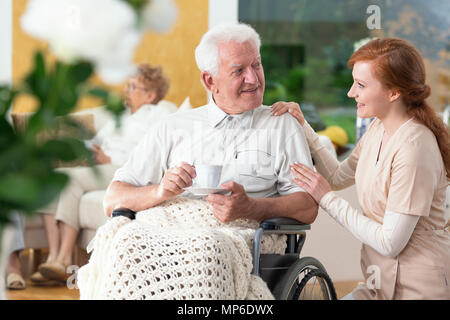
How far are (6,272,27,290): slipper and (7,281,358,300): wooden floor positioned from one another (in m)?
0.04

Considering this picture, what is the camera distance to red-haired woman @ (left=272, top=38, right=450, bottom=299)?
1.83m

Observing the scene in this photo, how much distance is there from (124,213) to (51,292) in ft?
6.35

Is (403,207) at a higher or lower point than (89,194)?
higher

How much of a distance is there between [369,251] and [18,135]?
1.62 metres

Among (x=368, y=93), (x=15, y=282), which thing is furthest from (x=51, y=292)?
(x=368, y=93)

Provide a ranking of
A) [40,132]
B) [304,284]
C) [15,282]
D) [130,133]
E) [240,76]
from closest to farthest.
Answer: [40,132]
[304,284]
[240,76]
[15,282]
[130,133]

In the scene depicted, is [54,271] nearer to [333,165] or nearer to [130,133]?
[130,133]

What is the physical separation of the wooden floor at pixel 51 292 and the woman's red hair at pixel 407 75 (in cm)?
175

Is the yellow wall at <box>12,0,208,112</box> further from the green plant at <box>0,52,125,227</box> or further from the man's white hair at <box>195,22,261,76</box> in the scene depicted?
the green plant at <box>0,52,125,227</box>

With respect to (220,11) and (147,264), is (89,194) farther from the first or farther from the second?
(147,264)

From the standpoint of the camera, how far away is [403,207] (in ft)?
5.93

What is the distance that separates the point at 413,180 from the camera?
1.82 m

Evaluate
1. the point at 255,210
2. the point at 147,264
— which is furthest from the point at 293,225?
the point at 147,264

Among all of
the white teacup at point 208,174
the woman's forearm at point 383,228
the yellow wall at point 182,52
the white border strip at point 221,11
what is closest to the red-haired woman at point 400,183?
the woman's forearm at point 383,228
